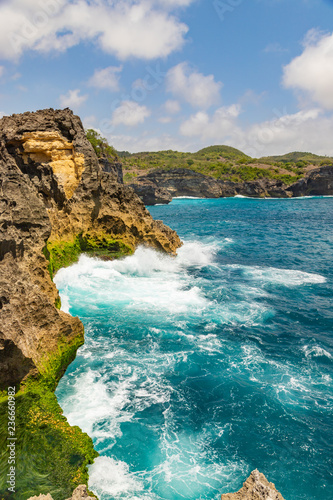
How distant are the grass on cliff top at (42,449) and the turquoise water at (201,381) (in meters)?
1.03

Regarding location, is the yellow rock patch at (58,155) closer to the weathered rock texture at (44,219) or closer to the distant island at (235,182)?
the weathered rock texture at (44,219)

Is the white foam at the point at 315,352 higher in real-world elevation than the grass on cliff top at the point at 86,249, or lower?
lower

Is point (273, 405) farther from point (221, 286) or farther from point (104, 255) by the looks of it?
A: point (104, 255)

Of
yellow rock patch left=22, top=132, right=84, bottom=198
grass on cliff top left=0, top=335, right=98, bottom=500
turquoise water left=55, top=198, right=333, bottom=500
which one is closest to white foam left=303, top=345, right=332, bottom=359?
turquoise water left=55, top=198, right=333, bottom=500

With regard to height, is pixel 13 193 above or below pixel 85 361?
above

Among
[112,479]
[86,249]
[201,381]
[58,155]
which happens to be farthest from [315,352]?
[58,155]

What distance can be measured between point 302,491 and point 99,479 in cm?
549

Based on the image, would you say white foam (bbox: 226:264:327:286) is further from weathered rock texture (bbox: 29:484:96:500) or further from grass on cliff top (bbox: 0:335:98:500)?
weathered rock texture (bbox: 29:484:96:500)

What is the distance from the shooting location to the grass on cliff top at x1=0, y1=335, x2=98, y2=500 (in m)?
6.98

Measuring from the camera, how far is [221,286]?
75.8ft

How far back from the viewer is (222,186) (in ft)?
433

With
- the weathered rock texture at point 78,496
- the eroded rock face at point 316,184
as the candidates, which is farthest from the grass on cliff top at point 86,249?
the eroded rock face at point 316,184

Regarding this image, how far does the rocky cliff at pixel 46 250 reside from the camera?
26.0ft

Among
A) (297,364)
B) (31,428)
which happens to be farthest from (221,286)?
(31,428)
